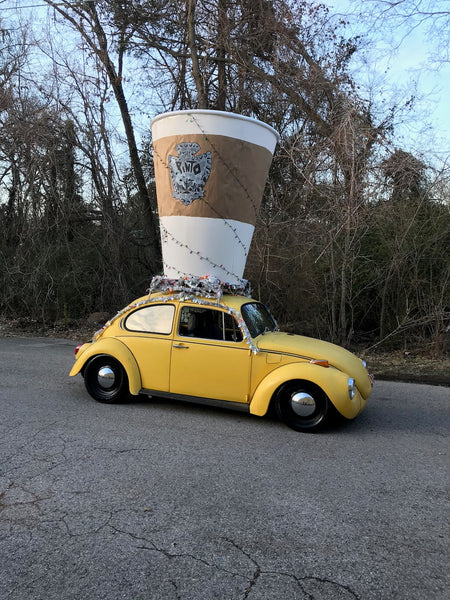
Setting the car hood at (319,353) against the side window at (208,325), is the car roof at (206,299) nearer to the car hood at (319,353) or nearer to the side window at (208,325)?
the side window at (208,325)

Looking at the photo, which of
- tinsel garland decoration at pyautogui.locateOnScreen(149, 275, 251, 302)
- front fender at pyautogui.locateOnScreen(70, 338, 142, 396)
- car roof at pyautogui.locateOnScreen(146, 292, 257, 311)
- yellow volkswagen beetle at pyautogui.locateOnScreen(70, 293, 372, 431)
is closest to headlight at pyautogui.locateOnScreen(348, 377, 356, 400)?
yellow volkswagen beetle at pyautogui.locateOnScreen(70, 293, 372, 431)

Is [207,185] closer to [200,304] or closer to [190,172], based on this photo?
[190,172]

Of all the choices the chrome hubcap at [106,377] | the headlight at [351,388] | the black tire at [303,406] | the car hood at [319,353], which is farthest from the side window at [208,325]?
the headlight at [351,388]

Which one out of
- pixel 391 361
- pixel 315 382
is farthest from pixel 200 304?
pixel 391 361

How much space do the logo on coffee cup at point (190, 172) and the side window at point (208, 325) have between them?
146 cm

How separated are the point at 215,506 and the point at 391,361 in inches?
283

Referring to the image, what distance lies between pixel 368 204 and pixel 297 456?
653 cm

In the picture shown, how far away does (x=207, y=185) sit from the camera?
609 centimetres

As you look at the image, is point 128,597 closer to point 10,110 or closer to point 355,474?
point 355,474

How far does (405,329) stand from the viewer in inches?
407

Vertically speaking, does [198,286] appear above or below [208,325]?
above

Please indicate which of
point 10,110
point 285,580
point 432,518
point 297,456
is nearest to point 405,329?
point 297,456

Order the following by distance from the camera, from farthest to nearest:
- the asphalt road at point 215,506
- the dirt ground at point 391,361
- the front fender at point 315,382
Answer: the dirt ground at point 391,361 → the front fender at point 315,382 → the asphalt road at point 215,506

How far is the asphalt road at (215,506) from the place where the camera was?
2631 mm
